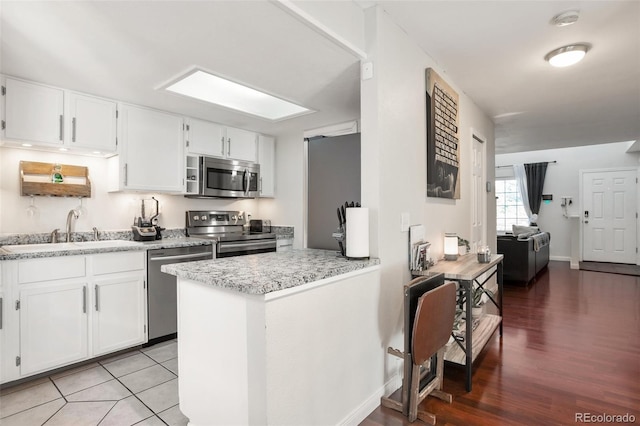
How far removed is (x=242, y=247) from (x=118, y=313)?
4.66 feet

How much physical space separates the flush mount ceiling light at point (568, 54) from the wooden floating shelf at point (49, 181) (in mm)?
4351

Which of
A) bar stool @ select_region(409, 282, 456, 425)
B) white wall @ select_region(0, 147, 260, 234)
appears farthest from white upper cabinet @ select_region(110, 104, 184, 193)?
bar stool @ select_region(409, 282, 456, 425)

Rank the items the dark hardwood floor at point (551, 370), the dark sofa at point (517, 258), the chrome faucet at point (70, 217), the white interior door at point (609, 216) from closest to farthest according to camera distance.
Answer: the dark hardwood floor at point (551, 370) → the chrome faucet at point (70, 217) → the dark sofa at point (517, 258) → the white interior door at point (609, 216)

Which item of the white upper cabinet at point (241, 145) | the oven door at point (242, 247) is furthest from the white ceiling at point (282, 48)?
the oven door at point (242, 247)

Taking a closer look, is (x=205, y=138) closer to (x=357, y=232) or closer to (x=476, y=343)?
(x=357, y=232)

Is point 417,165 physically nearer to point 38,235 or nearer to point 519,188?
point 38,235

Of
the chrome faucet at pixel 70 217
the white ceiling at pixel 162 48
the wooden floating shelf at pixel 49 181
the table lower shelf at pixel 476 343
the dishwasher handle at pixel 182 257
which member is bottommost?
the table lower shelf at pixel 476 343

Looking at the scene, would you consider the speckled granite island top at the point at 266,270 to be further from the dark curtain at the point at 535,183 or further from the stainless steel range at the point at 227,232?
the dark curtain at the point at 535,183

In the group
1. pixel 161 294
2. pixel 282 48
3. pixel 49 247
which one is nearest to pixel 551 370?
pixel 282 48

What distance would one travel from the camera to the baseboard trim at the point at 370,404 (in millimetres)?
1870

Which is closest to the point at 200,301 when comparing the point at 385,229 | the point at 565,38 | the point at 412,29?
the point at 385,229

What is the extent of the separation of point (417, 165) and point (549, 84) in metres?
2.01

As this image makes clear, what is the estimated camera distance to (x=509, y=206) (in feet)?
29.2

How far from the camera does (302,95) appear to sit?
3010 mm
